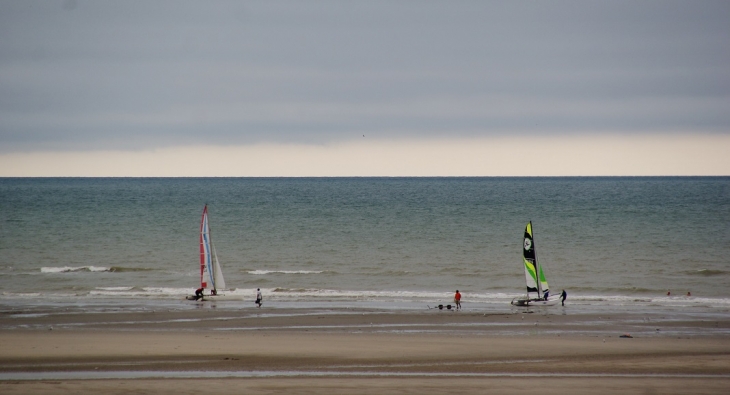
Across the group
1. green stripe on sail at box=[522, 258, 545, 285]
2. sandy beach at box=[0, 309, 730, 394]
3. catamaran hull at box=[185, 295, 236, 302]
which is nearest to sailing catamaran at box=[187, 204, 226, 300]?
catamaran hull at box=[185, 295, 236, 302]

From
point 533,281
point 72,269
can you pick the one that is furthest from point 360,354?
point 72,269

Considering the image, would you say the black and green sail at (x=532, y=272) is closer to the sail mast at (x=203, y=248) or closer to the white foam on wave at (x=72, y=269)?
the sail mast at (x=203, y=248)

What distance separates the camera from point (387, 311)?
124 ft

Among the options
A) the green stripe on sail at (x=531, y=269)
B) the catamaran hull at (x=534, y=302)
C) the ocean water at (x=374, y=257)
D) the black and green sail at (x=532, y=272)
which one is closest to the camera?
the catamaran hull at (x=534, y=302)


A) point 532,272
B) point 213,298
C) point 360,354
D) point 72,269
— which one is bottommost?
point 360,354

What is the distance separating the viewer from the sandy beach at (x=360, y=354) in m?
21.4

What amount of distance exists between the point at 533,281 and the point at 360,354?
737 inches

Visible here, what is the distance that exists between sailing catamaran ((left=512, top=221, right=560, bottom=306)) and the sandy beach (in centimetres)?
441

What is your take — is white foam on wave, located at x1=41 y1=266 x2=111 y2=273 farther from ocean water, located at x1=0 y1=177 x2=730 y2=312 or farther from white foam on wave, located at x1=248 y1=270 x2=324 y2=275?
white foam on wave, located at x1=248 y1=270 x2=324 y2=275

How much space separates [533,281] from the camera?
140ft

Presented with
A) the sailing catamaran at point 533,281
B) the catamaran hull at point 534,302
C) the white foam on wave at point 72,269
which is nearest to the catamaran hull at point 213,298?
the catamaran hull at point 534,302

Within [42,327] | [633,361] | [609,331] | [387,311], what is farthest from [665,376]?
[42,327]

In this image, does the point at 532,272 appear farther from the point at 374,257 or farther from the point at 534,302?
the point at 374,257

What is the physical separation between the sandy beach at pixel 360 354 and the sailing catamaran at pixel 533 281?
14.5 feet
